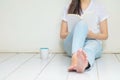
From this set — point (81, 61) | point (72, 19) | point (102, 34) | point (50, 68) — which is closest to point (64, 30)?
point (72, 19)

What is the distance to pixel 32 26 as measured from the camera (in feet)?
8.53

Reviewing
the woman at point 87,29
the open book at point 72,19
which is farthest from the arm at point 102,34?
the open book at point 72,19

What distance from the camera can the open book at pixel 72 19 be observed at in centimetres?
209

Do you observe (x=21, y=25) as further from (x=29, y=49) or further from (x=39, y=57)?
(x=39, y=57)

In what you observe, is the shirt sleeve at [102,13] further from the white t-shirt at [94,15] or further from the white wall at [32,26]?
the white wall at [32,26]

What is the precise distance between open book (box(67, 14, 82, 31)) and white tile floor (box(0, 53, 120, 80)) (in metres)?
0.32

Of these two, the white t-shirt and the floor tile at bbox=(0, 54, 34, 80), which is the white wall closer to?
the floor tile at bbox=(0, 54, 34, 80)

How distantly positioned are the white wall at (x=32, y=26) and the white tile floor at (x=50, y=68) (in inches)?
5.9

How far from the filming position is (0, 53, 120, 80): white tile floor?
1676 millimetres

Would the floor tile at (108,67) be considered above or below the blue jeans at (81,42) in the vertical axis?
below

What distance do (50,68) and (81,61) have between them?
31 cm

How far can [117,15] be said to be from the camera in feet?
8.11

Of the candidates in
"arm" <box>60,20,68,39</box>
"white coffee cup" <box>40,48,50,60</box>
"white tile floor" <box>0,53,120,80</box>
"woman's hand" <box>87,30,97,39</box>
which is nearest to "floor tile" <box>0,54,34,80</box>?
"white tile floor" <box>0,53,120,80</box>

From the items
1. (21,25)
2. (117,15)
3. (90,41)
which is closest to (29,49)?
(21,25)
